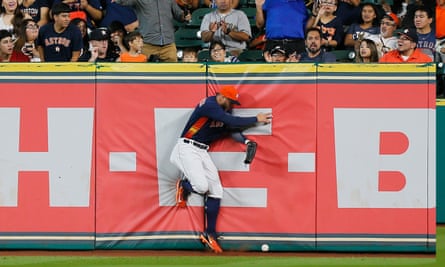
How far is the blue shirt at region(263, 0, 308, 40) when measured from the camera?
604 inches

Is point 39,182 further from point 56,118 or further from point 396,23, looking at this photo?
point 396,23

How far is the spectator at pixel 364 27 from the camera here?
613 inches

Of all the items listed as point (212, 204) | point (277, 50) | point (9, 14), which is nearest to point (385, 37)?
point (277, 50)

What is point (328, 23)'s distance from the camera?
620 inches

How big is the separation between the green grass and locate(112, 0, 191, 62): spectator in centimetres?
416

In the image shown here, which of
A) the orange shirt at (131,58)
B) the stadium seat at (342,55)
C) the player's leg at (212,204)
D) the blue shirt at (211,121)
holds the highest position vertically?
the orange shirt at (131,58)

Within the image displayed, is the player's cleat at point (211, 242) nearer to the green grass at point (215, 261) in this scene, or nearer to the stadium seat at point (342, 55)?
the green grass at point (215, 261)

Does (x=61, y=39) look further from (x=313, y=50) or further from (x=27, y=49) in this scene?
(x=313, y=50)

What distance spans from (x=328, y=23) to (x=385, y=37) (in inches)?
37.0

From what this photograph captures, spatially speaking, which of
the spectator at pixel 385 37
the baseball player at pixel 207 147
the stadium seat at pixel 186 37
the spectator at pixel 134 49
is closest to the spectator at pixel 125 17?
the stadium seat at pixel 186 37

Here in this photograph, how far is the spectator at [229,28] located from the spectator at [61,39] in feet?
6.35

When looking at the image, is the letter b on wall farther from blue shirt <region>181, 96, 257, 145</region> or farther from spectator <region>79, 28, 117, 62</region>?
spectator <region>79, 28, 117, 62</region>

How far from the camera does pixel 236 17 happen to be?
15.8 metres

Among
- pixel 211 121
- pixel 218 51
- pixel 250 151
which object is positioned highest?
pixel 218 51
